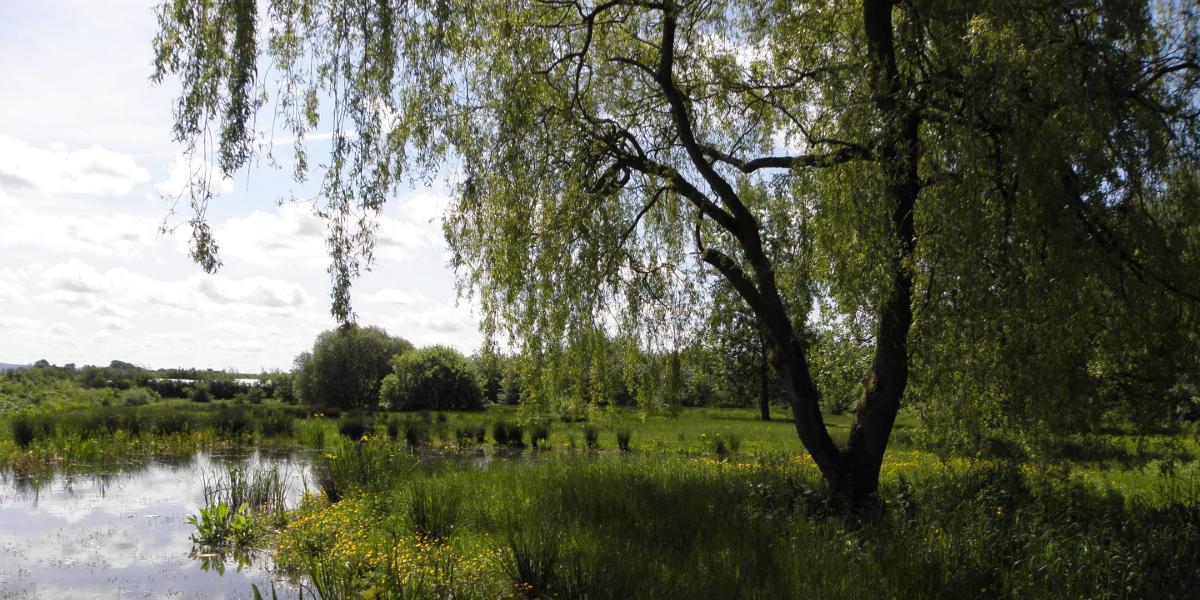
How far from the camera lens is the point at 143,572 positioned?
8594 mm

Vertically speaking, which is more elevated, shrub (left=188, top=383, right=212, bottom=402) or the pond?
shrub (left=188, top=383, right=212, bottom=402)

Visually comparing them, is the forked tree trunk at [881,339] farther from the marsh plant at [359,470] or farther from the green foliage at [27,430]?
the green foliage at [27,430]

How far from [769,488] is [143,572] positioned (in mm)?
7466

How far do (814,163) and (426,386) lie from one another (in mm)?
31933

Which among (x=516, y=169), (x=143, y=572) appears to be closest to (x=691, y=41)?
(x=516, y=169)

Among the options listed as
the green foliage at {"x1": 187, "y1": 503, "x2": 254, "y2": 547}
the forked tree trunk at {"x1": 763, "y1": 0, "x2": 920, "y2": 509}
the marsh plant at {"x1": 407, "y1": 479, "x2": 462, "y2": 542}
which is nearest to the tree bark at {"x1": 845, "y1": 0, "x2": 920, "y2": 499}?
the forked tree trunk at {"x1": 763, "y1": 0, "x2": 920, "y2": 509}

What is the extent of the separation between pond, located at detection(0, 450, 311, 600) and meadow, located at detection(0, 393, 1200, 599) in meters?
0.53

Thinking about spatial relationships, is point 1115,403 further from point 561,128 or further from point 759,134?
point 561,128

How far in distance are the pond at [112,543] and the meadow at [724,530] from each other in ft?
1.73

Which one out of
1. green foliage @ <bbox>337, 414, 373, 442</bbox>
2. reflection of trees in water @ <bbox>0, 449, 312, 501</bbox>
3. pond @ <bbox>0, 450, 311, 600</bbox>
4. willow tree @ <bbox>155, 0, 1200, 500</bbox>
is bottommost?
pond @ <bbox>0, 450, 311, 600</bbox>

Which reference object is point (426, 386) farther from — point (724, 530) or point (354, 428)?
point (724, 530)

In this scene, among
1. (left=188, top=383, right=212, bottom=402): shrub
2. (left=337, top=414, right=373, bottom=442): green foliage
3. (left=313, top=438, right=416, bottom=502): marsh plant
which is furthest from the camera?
(left=188, top=383, right=212, bottom=402): shrub

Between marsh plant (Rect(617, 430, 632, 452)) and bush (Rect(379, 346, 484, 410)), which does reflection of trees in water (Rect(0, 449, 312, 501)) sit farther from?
bush (Rect(379, 346, 484, 410))

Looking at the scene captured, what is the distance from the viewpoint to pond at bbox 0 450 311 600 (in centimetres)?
796
